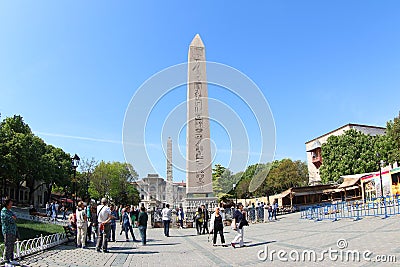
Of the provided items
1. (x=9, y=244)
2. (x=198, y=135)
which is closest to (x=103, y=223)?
(x=9, y=244)

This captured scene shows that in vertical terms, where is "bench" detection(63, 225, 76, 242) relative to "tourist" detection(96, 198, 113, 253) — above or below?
below

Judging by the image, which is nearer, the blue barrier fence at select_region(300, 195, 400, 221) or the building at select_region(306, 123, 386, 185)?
the blue barrier fence at select_region(300, 195, 400, 221)

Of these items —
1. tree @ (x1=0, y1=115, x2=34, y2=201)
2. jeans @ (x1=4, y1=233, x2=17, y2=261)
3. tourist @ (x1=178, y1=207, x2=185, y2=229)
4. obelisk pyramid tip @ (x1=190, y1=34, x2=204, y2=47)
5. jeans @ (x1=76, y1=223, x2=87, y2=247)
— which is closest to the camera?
jeans @ (x1=4, y1=233, x2=17, y2=261)

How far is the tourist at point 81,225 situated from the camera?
1204 centimetres

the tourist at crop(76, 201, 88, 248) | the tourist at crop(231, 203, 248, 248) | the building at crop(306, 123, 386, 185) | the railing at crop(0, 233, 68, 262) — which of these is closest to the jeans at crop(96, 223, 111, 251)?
the tourist at crop(76, 201, 88, 248)

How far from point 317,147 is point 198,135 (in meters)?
45.3

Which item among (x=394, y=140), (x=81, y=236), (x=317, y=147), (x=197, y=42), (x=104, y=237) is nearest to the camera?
(x=104, y=237)

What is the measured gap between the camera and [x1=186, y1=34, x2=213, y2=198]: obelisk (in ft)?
76.6

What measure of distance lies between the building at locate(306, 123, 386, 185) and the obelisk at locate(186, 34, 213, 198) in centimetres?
4186

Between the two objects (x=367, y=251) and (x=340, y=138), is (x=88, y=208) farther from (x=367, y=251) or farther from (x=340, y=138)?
(x=340, y=138)

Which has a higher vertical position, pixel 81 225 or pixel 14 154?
pixel 14 154

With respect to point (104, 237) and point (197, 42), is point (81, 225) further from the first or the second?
point (197, 42)

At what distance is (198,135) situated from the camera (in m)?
23.5

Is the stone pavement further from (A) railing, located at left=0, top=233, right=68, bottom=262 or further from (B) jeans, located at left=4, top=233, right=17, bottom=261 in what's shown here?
(B) jeans, located at left=4, top=233, right=17, bottom=261
